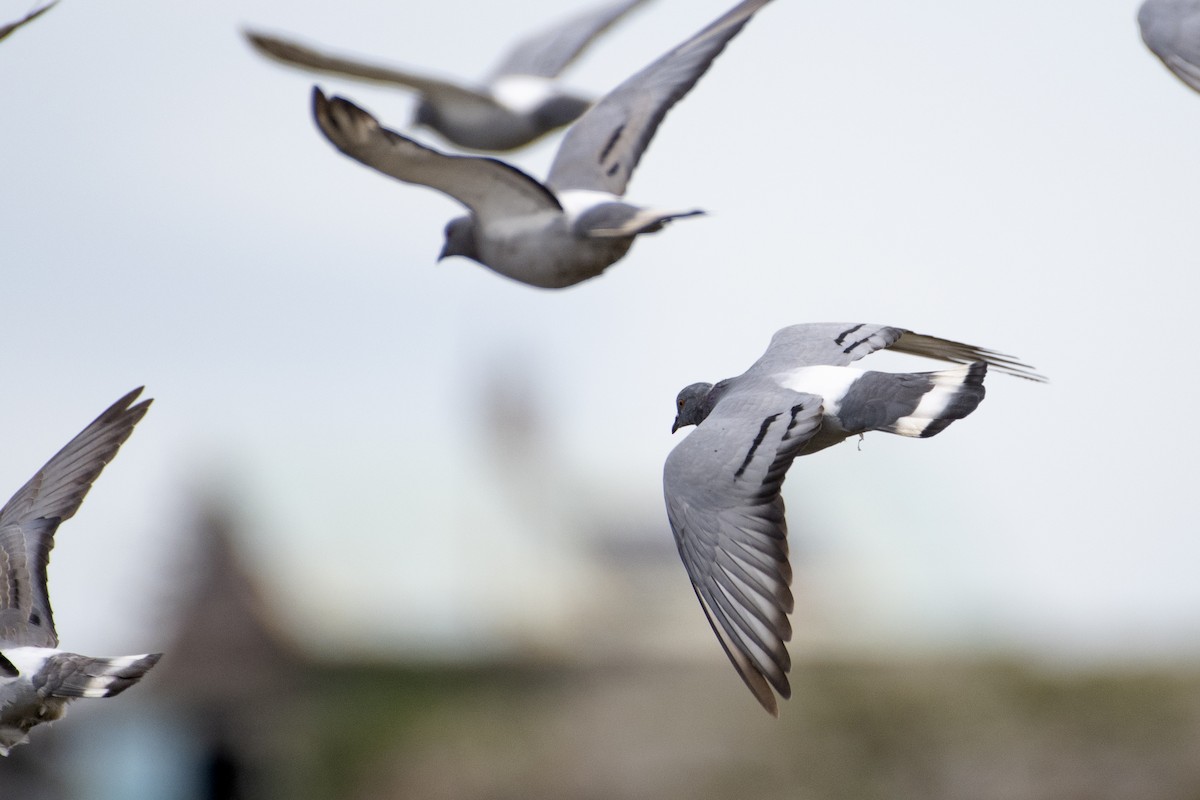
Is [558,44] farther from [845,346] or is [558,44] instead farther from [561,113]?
[845,346]

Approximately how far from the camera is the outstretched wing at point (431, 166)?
275 inches

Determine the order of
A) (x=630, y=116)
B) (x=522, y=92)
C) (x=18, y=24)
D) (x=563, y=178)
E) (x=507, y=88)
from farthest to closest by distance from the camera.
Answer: (x=507, y=88)
(x=522, y=92)
(x=630, y=116)
(x=563, y=178)
(x=18, y=24)

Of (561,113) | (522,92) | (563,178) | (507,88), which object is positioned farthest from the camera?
(507,88)

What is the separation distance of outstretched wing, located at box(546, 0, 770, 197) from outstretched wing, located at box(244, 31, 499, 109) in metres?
0.80

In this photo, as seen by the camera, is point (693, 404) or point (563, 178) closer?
point (693, 404)

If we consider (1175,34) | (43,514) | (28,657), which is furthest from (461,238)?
(1175,34)

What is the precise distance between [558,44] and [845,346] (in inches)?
217

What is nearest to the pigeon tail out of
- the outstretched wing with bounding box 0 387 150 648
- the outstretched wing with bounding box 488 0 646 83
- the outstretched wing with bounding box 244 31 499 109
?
the outstretched wing with bounding box 0 387 150 648

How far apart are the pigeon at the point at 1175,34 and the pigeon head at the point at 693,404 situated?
100 inches

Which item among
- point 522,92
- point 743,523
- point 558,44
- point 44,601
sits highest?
point 558,44

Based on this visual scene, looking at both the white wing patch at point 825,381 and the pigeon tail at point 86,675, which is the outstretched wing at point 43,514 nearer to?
the pigeon tail at point 86,675

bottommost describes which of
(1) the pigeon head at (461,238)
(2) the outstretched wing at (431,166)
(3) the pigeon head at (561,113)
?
(1) the pigeon head at (461,238)

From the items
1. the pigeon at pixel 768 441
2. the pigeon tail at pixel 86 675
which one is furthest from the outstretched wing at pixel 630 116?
the pigeon tail at pixel 86 675

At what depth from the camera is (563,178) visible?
29.8 feet
